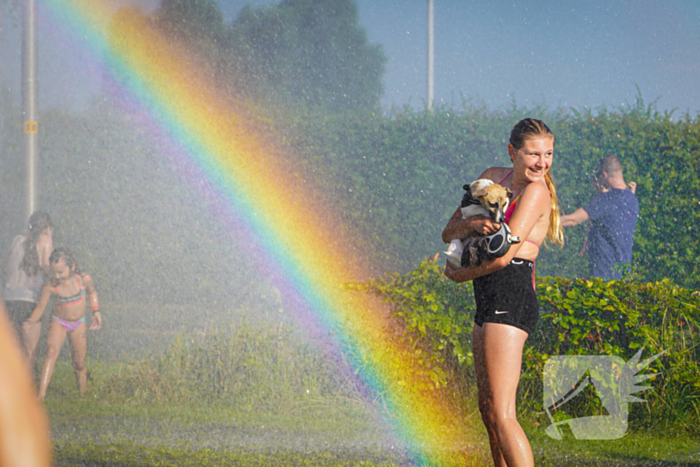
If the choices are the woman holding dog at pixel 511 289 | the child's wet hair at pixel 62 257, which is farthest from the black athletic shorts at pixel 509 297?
the child's wet hair at pixel 62 257

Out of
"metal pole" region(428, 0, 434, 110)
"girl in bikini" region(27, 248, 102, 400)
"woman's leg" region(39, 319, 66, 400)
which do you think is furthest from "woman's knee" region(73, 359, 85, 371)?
"metal pole" region(428, 0, 434, 110)

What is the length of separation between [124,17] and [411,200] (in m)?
5.63

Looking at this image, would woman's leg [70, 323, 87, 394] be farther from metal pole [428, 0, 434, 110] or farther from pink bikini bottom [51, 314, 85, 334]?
metal pole [428, 0, 434, 110]

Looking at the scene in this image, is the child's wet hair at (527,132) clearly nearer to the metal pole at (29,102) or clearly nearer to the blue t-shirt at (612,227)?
the blue t-shirt at (612,227)

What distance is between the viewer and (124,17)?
10.1 metres

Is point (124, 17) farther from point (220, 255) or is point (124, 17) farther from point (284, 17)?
point (220, 255)

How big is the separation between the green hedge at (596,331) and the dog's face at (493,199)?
2.18m

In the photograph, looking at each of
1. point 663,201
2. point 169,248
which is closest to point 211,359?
point 169,248

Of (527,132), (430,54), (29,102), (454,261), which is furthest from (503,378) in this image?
(430,54)

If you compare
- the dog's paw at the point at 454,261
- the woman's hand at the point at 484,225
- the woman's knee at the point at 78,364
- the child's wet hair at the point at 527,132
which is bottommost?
the woman's knee at the point at 78,364

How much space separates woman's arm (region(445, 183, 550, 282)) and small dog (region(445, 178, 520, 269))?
4cm

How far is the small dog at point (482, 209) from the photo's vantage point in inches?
97.5

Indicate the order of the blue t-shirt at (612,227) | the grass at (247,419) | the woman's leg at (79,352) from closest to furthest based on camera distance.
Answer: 1. the grass at (247,419)
2. the blue t-shirt at (612,227)
3. the woman's leg at (79,352)

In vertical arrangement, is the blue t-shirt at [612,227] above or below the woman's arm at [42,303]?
above
